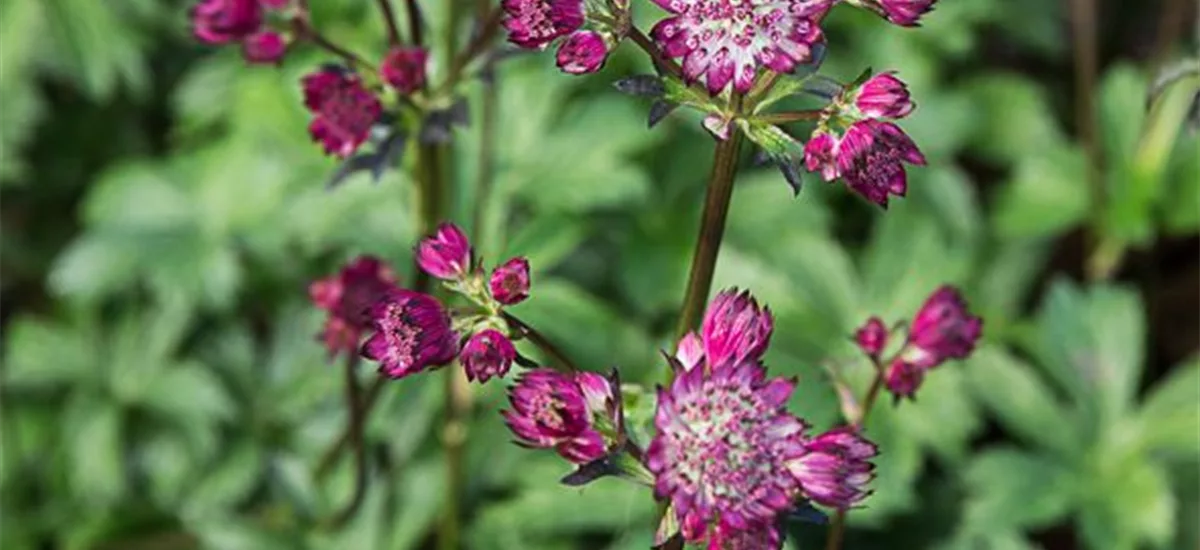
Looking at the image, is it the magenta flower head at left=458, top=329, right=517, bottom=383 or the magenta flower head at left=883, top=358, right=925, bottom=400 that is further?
the magenta flower head at left=883, top=358, right=925, bottom=400

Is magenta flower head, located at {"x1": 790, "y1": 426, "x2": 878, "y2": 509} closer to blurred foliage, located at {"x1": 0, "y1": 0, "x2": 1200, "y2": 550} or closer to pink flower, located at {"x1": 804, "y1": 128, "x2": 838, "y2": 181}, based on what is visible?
pink flower, located at {"x1": 804, "y1": 128, "x2": 838, "y2": 181}

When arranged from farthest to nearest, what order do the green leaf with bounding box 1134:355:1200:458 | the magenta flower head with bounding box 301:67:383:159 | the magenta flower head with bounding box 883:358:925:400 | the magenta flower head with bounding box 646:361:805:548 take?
the green leaf with bounding box 1134:355:1200:458 < the magenta flower head with bounding box 301:67:383:159 < the magenta flower head with bounding box 883:358:925:400 < the magenta flower head with bounding box 646:361:805:548

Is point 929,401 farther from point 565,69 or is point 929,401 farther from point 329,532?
point 565,69

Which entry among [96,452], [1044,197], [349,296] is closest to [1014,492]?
[1044,197]

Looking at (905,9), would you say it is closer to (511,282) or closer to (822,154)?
(822,154)

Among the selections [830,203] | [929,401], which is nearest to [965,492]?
[929,401]

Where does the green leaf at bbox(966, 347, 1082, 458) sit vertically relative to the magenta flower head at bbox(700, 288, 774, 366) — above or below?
below

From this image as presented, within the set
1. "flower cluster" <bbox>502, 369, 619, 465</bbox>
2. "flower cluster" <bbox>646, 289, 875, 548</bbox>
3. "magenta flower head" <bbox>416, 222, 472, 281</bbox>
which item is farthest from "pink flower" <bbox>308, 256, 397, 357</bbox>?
"flower cluster" <bbox>646, 289, 875, 548</bbox>
